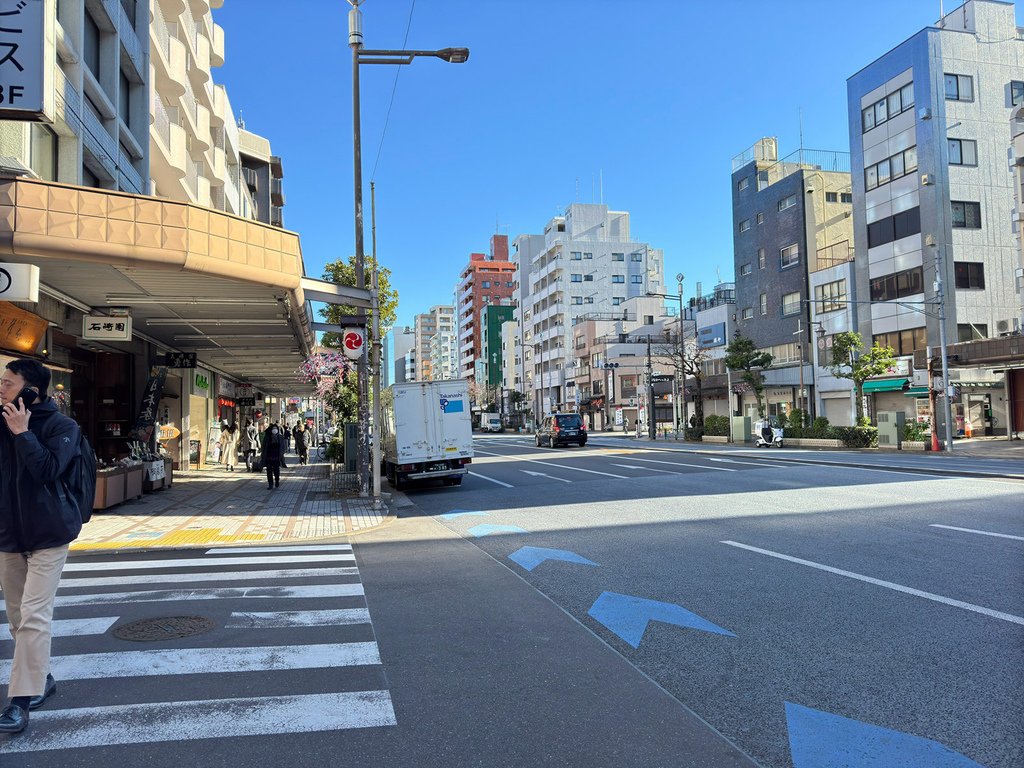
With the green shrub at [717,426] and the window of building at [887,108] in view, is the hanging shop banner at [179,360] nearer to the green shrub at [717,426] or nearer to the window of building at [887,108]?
the green shrub at [717,426]

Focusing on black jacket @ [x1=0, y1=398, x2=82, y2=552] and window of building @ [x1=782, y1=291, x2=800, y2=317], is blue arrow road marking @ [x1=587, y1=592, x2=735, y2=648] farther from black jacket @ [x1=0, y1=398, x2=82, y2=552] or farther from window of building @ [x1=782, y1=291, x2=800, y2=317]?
window of building @ [x1=782, y1=291, x2=800, y2=317]

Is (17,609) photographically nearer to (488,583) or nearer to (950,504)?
(488,583)

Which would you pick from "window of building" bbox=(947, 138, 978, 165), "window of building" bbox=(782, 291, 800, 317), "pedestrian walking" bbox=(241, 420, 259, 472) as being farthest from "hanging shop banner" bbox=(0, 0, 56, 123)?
"window of building" bbox=(782, 291, 800, 317)

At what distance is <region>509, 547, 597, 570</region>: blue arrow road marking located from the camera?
856 centimetres

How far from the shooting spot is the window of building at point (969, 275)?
123 ft

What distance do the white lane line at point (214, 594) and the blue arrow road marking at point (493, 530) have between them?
12.9 feet

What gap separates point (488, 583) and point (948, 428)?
29478 millimetres

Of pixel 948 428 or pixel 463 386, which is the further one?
pixel 948 428

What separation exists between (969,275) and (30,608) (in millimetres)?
43964

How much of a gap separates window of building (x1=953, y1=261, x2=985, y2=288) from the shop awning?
19.3ft

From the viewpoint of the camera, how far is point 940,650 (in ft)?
16.3

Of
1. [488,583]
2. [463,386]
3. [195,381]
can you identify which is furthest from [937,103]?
[488,583]

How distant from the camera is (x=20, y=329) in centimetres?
1236

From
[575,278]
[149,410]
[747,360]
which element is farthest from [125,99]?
[575,278]
